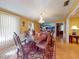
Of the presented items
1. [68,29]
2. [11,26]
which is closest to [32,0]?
[11,26]

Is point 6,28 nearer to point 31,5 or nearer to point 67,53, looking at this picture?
point 31,5

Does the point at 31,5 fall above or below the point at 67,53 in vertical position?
above

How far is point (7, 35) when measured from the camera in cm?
541

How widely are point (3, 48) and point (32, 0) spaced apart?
8.67 ft

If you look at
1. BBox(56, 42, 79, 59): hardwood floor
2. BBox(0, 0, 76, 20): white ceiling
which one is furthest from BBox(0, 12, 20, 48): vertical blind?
BBox(56, 42, 79, 59): hardwood floor

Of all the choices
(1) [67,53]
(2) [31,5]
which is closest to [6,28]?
(2) [31,5]

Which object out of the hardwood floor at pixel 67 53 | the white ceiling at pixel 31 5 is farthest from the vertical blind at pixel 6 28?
the hardwood floor at pixel 67 53

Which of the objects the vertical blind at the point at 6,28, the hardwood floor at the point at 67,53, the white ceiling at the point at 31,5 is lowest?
the hardwood floor at the point at 67,53

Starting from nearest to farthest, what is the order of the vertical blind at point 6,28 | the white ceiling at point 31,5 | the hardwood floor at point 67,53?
the white ceiling at point 31,5 → the hardwood floor at point 67,53 → the vertical blind at point 6,28

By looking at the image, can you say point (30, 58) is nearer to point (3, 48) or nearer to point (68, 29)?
point (3, 48)

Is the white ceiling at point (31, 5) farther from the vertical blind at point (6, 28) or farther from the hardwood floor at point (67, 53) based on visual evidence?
the hardwood floor at point (67, 53)

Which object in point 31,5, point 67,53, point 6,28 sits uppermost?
point 31,5

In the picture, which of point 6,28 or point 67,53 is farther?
point 6,28

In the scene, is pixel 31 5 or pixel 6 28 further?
pixel 6 28
